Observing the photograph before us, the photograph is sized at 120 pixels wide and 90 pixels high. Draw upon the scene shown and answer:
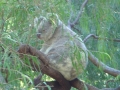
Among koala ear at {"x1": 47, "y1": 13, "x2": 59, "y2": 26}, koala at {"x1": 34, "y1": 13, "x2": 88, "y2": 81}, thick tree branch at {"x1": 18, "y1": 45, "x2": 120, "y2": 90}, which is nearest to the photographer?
koala ear at {"x1": 47, "y1": 13, "x2": 59, "y2": 26}

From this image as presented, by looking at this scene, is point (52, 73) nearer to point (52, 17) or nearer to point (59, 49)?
point (59, 49)

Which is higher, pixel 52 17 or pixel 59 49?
pixel 52 17

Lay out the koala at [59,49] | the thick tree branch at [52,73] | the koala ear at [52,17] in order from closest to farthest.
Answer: the koala ear at [52,17] < the thick tree branch at [52,73] < the koala at [59,49]

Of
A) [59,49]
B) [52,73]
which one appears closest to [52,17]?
[52,73]

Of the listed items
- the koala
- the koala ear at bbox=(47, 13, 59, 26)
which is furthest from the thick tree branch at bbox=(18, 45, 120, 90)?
the koala ear at bbox=(47, 13, 59, 26)

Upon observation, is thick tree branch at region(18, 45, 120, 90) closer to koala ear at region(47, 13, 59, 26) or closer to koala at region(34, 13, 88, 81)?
koala at region(34, 13, 88, 81)

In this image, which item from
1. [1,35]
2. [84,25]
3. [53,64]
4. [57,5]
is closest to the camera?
[1,35]

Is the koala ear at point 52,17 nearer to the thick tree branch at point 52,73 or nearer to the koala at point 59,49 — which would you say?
the thick tree branch at point 52,73

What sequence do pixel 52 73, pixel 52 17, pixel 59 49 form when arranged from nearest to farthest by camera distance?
pixel 52 17 < pixel 52 73 < pixel 59 49

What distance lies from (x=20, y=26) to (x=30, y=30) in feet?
0.63

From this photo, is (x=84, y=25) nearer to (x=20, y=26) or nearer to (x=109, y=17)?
(x=109, y=17)

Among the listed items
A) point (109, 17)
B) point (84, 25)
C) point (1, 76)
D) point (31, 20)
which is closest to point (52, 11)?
point (31, 20)

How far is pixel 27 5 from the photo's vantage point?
2328mm

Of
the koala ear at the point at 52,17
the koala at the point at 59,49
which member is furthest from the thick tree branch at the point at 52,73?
the koala ear at the point at 52,17
